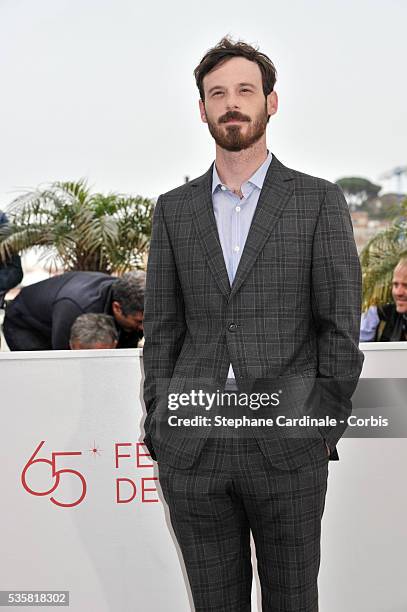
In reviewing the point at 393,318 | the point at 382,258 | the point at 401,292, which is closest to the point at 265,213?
the point at 401,292

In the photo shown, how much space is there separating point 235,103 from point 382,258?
388 centimetres

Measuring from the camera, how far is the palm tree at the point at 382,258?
511 cm

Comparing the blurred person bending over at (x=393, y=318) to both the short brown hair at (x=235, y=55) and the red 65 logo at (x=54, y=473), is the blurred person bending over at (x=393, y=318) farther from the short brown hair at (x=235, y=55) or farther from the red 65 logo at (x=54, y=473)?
the short brown hair at (x=235, y=55)

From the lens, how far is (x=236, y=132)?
176cm

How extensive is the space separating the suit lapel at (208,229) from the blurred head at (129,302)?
59.3 inches

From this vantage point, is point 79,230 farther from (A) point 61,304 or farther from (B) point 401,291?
(B) point 401,291

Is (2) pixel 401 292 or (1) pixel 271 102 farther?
(2) pixel 401 292

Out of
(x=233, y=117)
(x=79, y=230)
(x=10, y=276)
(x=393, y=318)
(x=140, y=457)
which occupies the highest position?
(x=79, y=230)

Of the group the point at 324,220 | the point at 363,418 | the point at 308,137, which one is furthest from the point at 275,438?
the point at 308,137

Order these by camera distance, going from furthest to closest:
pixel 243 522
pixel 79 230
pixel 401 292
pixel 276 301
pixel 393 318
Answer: pixel 79 230 → pixel 393 318 → pixel 401 292 → pixel 243 522 → pixel 276 301

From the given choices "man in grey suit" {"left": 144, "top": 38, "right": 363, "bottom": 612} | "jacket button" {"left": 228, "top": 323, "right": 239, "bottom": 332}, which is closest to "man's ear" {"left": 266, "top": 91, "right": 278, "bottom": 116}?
"man in grey suit" {"left": 144, "top": 38, "right": 363, "bottom": 612}

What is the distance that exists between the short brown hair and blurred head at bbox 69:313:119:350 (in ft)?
4.51

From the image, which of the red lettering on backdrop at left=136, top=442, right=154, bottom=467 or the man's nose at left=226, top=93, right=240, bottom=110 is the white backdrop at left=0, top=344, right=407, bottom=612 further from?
the man's nose at left=226, top=93, right=240, bottom=110

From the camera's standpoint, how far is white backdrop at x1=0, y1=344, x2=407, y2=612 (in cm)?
242
